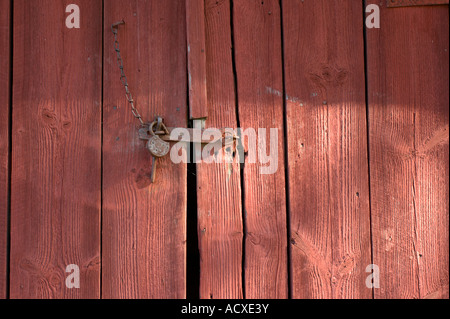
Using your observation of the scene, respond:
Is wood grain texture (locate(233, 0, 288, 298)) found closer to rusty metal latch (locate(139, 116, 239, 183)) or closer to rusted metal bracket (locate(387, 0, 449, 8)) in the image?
rusty metal latch (locate(139, 116, 239, 183))

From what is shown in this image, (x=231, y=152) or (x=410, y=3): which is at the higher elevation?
(x=410, y=3)

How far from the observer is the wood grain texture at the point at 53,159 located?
1185 millimetres

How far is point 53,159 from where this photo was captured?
1191 mm

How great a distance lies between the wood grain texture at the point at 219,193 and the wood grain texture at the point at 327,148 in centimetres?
17

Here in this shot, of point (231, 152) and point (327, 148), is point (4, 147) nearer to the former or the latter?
point (231, 152)

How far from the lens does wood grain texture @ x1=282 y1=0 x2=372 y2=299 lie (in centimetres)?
124

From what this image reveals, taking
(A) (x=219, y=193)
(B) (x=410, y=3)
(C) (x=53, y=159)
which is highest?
(B) (x=410, y=3)

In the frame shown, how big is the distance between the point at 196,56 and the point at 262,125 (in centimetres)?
29

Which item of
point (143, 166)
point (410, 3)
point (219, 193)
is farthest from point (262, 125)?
point (410, 3)

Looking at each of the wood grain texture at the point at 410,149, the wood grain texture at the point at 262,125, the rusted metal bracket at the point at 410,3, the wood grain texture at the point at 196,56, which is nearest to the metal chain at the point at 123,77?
the wood grain texture at the point at 196,56

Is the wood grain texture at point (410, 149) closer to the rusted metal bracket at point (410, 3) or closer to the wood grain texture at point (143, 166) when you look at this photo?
the rusted metal bracket at point (410, 3)

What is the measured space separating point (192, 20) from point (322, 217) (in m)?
0.72

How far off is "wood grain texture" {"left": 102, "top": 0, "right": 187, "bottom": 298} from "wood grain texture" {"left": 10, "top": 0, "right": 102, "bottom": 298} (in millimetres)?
42

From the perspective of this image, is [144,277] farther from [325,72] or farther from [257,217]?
[325,72]
